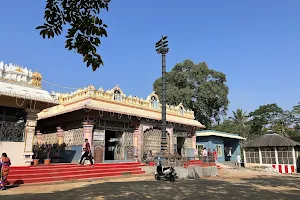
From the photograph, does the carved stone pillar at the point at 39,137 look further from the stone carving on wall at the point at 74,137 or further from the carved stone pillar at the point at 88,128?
the carved stone pillar at the point at 88,128

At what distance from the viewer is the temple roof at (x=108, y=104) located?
1647cm

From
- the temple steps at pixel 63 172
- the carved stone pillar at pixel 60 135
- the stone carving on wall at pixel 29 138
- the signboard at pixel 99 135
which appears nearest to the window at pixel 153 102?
the signboard at pixel 99 135

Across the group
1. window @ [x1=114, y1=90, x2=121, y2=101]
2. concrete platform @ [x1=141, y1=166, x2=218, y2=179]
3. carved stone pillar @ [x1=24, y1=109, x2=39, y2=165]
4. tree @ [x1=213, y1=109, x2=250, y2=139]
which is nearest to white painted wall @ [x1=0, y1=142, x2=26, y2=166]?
carved stone pillar @ [x1=24, y1=109, x2=39, y2=165]

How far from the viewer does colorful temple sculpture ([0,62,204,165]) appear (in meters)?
12.1

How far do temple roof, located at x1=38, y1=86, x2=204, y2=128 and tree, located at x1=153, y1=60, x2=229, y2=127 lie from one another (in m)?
12.7

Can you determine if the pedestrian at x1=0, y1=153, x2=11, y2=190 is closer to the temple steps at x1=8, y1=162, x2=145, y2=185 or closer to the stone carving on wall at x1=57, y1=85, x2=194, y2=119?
the temple steps at x1=8, y1=162, x2=145, y2=185

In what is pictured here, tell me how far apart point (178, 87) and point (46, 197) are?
29961 millimetres

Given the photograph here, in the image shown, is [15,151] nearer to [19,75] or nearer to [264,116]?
[19,75]

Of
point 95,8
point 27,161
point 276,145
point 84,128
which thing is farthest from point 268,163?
point 95,8

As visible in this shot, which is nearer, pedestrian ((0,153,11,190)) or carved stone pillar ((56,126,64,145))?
pedestrian ((0,153,11,190))

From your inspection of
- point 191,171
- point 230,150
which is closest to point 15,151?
point 191,171

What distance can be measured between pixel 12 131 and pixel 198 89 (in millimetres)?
26572

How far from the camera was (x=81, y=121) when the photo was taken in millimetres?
16453

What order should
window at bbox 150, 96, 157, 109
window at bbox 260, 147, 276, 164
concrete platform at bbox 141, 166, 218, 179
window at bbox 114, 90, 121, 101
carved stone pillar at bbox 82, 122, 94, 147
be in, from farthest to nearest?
window at bbox 260, 147, 276, 164 → window at bbox 150, 96, 157, 109 → window at bbox 114, 90, 121, 101 → carved stone pillar at bbox 82, 122, 94, 147 → concrete platform at bbox 141, 166, 218, 179
